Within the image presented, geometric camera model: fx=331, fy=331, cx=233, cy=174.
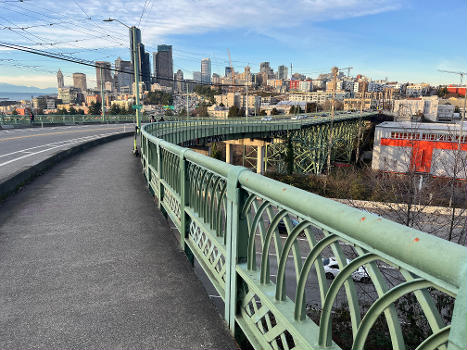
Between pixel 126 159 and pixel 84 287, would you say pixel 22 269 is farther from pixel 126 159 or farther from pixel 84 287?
pixel 126 159

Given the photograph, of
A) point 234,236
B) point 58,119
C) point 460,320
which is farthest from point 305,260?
point 58,119

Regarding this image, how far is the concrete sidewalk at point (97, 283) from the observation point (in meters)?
2.90

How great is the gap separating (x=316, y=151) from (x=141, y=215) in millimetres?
57052

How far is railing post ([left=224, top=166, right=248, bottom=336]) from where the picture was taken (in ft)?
8.68

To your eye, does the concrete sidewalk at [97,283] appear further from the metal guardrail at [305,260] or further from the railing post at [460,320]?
the railing post at [460,320]

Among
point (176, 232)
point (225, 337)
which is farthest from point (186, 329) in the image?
point (176, 232)

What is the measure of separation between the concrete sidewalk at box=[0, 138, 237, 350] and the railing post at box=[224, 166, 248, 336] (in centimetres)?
39

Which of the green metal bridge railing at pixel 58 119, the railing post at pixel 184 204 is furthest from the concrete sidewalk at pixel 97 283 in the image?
the green metal bridge railing at pixel 58 119

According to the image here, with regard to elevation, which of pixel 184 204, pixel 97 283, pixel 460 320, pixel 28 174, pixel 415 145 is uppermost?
pixel 460 320

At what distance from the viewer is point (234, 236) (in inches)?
108

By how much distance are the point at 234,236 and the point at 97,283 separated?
203 cm

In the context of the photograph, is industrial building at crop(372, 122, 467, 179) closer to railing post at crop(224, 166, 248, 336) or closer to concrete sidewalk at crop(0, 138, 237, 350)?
concrete sidewalk at crop(0, 138, 237, 350)

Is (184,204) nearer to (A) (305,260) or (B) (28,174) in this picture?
(A) (305,260)

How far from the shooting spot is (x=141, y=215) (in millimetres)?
6402
